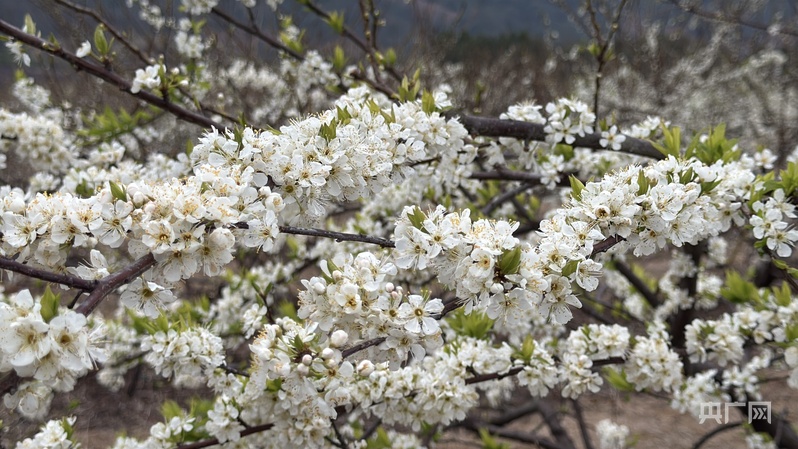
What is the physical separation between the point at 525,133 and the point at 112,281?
1840mm

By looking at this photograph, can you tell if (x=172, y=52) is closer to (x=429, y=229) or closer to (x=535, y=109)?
(x=535, y=109)

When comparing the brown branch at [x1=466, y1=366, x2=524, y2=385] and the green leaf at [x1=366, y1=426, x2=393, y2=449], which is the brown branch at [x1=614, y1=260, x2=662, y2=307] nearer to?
the brown branch at [x1=466, y1=366, x2=524, y2=385]

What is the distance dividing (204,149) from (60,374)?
0.73 m

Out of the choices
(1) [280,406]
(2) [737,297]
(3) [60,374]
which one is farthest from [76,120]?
(2) [737,297]

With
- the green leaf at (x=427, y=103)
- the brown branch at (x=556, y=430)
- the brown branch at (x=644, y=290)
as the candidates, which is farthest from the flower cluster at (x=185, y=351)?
the brown branch at (x=644, y=290)

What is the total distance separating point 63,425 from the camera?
90.8 inches

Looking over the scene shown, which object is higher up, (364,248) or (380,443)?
(364,248)

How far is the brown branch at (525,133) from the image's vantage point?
7.66 ft

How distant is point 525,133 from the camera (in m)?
2.45

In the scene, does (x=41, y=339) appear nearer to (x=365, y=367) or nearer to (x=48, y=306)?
(x=48, y=306)

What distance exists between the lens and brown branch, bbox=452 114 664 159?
7.66 feet

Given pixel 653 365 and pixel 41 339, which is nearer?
pixel 41 339

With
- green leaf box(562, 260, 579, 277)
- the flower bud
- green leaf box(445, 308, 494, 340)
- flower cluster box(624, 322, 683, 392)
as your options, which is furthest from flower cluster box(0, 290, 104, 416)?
flower cluster box(624, 322, 683, 392)

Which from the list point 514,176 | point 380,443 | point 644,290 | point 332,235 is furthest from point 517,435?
point 332,235
